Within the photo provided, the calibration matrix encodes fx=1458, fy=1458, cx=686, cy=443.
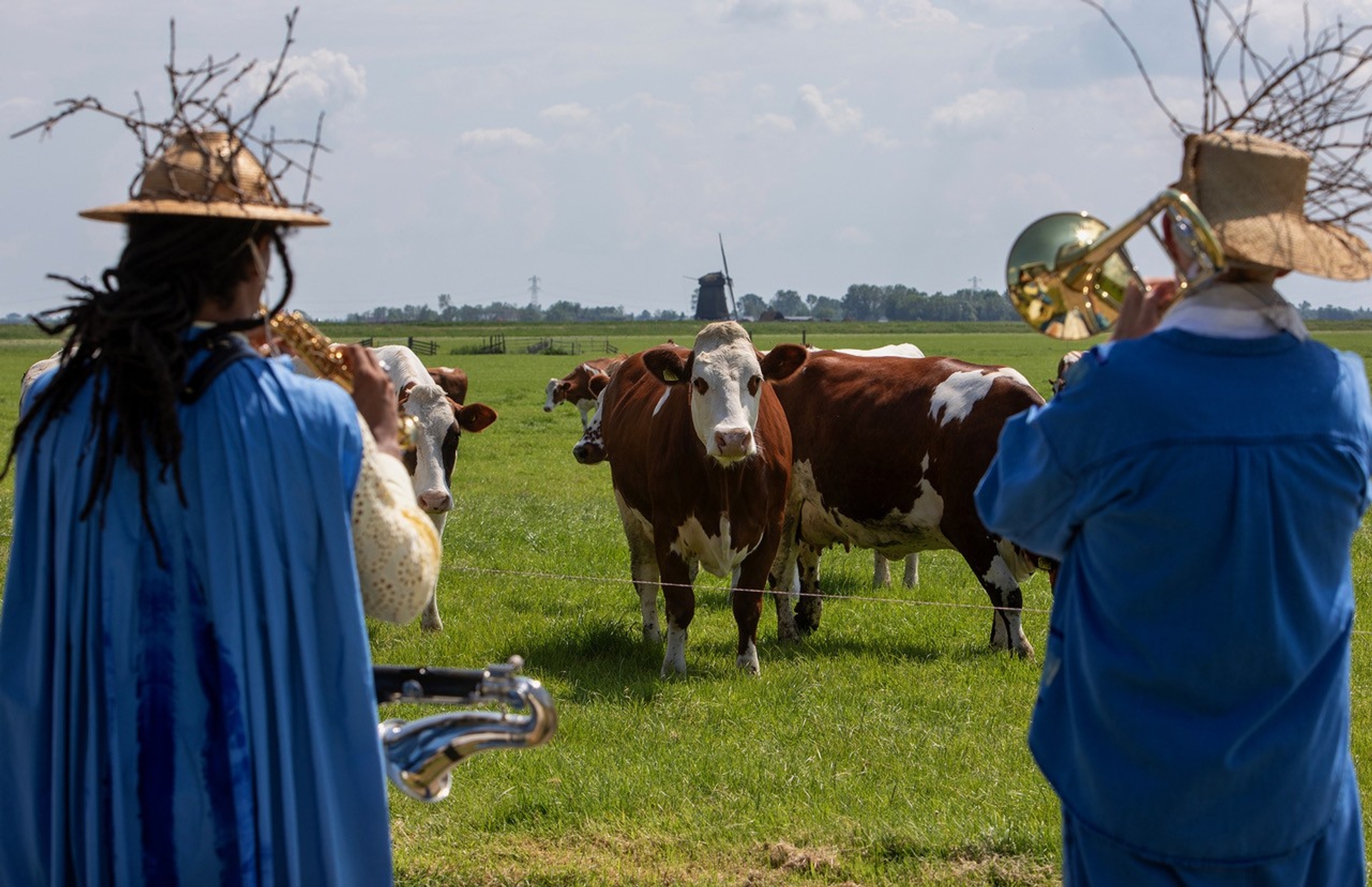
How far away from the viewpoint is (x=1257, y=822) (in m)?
2.81

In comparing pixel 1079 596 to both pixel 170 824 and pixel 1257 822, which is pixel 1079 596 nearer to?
pixel 1257 822

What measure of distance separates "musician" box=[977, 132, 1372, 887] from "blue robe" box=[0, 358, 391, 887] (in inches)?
53.5

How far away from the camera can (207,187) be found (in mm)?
2830

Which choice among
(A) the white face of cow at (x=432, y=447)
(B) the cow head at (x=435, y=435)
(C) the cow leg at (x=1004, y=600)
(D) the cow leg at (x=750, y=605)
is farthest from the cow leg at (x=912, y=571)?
(A) the white face of cow at (x=432, y=447)

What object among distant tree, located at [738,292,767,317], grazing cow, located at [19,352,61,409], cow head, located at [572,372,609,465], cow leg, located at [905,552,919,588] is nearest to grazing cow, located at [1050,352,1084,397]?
cow leg, located at [905,552,919,588]

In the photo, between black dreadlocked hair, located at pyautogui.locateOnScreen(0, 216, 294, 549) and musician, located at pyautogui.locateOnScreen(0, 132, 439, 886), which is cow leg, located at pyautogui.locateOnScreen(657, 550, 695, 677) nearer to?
musician, located at pyautogui.locateOnScreen(0, 132, 439, 886)

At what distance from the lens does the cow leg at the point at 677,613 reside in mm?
8227

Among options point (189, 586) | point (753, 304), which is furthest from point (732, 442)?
point (753, 304)

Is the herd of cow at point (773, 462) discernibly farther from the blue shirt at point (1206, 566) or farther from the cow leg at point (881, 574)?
the blue shirt at point (1206, 566)

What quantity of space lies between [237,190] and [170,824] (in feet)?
3.96

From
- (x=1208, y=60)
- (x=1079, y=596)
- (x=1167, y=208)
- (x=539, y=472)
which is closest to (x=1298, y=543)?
(x=1079, y=596)

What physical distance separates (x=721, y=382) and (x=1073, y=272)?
16.0 feet

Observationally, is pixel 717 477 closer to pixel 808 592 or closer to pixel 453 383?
pixel 808 592

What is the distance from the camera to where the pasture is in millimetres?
5219
